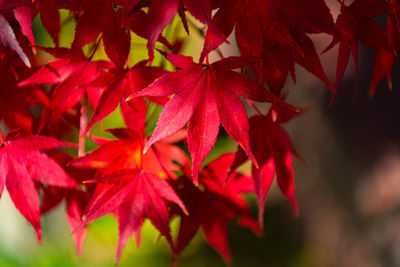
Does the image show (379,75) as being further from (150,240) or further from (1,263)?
(1,263)

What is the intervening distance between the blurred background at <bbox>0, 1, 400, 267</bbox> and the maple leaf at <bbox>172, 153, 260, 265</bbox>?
1.23 metres

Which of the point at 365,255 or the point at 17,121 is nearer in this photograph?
the point at 17,121

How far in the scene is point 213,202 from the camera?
0.90m

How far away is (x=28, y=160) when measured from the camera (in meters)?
0.66

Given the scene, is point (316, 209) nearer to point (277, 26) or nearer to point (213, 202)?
point (213, 202)

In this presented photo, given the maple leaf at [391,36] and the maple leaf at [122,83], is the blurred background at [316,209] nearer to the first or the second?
the maple leaf at [391,36]

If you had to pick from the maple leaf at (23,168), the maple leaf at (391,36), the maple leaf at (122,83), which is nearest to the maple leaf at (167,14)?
the maple leaf at (122,83)

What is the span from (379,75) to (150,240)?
175cm

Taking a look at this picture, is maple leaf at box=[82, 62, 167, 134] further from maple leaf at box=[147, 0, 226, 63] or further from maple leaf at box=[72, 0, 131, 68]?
maple leaf at box=[147, 0, 226, 63]

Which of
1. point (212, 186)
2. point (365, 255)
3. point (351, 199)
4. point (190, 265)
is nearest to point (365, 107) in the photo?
point (351, 199)

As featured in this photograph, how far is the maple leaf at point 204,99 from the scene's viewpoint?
545mm

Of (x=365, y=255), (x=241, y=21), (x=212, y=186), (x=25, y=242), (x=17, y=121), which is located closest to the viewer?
(x=241, y=21)

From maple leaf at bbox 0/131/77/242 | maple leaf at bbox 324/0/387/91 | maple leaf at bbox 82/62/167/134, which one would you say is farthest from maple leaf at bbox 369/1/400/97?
maple leaf at bbox 0/131/77/242

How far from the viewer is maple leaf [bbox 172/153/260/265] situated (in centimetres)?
83
